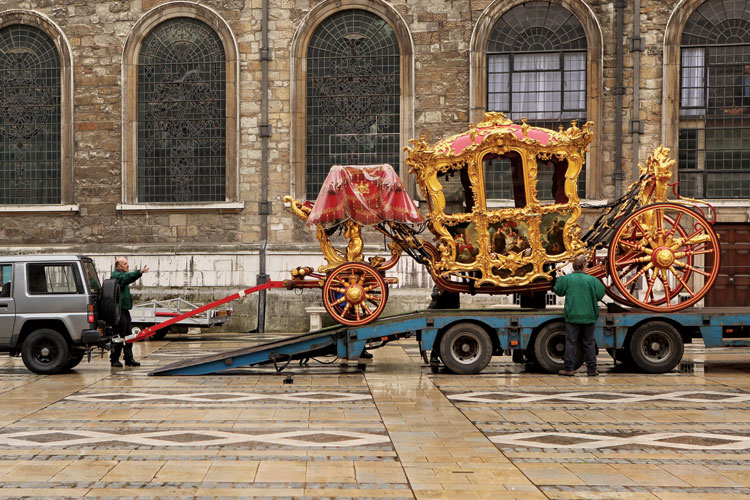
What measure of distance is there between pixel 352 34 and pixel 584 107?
5.67m

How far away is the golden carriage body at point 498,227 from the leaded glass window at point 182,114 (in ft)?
32.4

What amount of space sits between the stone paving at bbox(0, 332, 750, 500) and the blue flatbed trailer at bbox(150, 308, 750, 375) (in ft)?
0.96

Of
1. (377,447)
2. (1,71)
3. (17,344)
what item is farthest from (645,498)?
(1,71)

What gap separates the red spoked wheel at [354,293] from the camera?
14.6m

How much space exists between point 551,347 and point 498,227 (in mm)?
1928

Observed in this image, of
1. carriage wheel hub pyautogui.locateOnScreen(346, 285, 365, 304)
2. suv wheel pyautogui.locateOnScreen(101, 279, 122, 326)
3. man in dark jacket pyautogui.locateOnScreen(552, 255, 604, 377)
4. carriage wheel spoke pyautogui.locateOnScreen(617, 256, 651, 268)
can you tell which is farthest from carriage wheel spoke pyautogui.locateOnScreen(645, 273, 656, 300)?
suv wheel pyautogui.locateOnScreen(101, 279, 122, 326)

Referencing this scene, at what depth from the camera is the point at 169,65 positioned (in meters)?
24.7

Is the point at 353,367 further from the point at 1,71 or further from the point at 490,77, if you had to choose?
the point at 1,71

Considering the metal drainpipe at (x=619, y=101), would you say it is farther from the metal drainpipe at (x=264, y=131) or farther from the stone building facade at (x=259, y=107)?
the metal drainpipe at (x=264, y=131)

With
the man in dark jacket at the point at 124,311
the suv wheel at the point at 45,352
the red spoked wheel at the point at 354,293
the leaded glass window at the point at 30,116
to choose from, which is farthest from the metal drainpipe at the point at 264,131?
the red spoked wheel at the point at 354,293

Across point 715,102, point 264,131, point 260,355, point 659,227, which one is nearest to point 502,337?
point 659,227

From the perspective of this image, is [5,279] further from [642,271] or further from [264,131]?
[264,131]

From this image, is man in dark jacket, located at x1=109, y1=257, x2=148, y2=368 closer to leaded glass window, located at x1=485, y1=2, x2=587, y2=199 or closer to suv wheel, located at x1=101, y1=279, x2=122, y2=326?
suv wheel, located at x1=101, y1=279, x2=122, y2=326

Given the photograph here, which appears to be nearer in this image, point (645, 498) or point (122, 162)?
point (645, 498)
